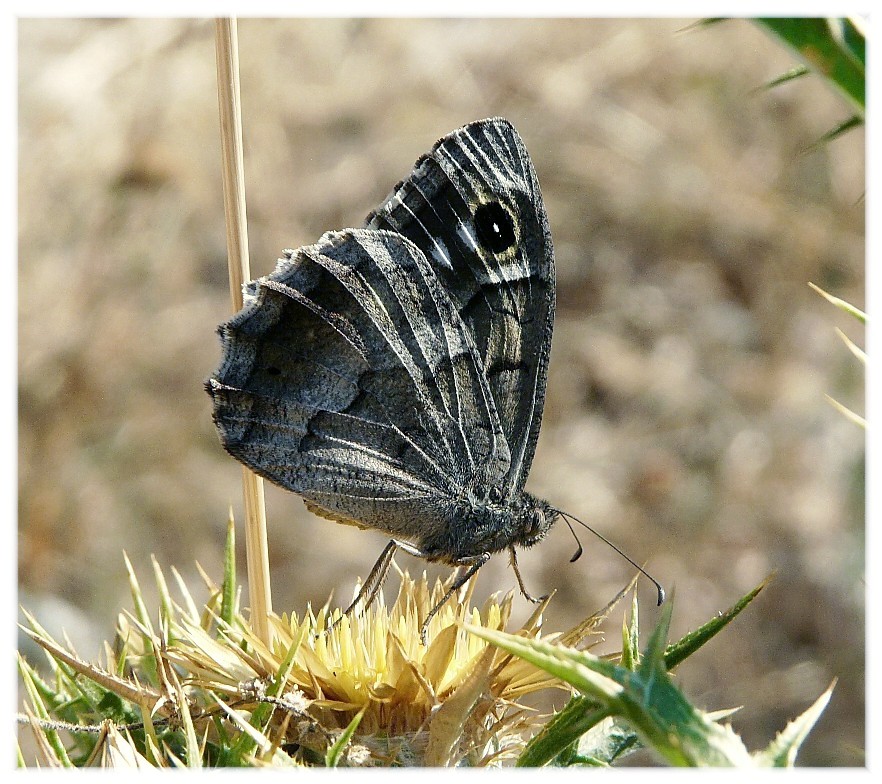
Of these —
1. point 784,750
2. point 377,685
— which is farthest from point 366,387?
point 784,750

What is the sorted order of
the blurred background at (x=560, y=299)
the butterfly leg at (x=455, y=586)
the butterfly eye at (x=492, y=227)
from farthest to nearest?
the blurred background at (x=560, y=299) < the butterfly eye at (x=492, y=227) < the butterfly leg at (x=455, y=586)

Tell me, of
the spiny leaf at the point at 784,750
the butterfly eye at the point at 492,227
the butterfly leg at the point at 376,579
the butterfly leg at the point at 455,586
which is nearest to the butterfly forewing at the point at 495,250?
the butterfly eye at the point at 492,227

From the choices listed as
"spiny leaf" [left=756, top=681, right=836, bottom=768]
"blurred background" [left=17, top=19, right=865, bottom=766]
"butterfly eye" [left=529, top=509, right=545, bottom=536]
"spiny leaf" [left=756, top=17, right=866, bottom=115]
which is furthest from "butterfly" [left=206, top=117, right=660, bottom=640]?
"blurred background" [left=17, top=19, right=865, bottom=766]

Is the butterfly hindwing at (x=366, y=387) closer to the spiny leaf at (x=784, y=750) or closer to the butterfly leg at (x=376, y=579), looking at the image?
the butterfly leg at (x=376, y=579)

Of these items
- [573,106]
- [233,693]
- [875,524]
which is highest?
[573,106]

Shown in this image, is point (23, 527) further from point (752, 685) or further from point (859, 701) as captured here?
point (859, 701)

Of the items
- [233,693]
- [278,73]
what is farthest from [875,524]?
[278,73]

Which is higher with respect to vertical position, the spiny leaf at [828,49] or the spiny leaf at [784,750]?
the spiny leaf at [828,49]

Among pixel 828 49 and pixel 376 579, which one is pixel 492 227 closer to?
pixel 376 579
